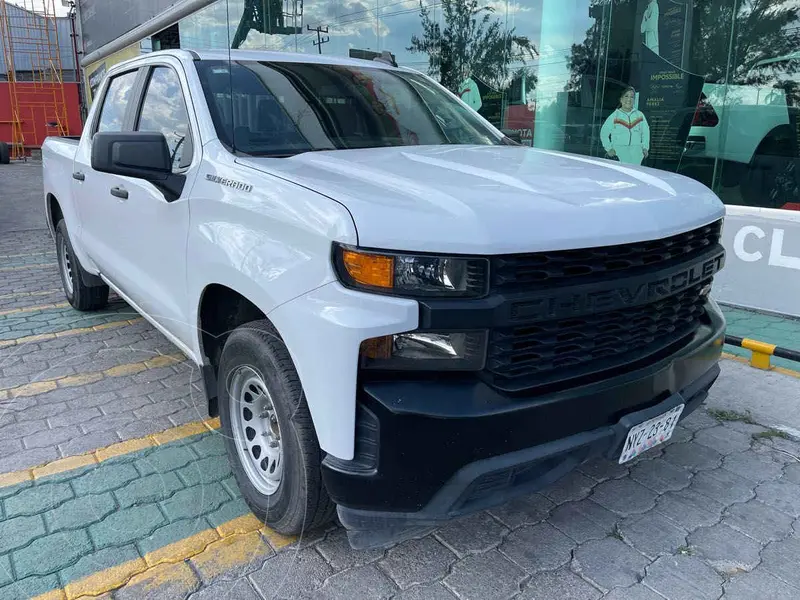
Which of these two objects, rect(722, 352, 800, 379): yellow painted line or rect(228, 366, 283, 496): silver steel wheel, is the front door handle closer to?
rect(228, 366, 283, 496): silver steel wheel

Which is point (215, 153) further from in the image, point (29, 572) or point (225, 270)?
point (29, 572)

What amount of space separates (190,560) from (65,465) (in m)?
1.07

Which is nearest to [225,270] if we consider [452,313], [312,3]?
[452,313]

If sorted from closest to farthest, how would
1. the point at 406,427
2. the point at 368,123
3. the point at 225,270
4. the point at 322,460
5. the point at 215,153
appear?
the point at 406,427, the point at 322,460, the point at 225,270, the point at 215,153, the point at 368,123

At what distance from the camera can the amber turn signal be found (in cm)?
196

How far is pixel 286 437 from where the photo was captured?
229cm

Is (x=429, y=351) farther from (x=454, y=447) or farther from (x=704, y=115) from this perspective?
(x=704, y=115)

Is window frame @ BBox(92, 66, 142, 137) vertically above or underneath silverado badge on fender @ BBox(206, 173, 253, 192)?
above

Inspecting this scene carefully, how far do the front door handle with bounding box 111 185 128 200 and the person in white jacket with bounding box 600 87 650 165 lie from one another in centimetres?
538

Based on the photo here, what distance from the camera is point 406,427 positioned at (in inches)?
76.7

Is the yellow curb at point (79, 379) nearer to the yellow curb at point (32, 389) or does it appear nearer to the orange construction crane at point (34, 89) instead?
the yellow curb at point (32, 389)

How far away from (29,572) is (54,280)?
5128mm

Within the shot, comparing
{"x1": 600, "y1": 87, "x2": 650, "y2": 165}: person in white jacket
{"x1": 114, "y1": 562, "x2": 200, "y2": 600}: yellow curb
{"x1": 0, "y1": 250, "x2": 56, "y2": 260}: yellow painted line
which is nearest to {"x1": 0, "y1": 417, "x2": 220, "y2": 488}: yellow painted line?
{"x1": 114, "y1": 562, "x2": 200, "y2": 600}: yellow curb

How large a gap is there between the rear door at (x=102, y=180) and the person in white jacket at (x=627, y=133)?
16.9 feet
